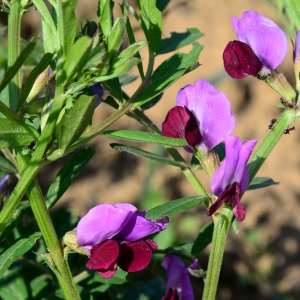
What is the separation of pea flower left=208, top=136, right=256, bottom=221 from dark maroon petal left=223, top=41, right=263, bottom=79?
0.15m

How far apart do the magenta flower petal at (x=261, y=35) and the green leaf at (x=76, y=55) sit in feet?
0.98

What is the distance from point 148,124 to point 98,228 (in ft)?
0.70

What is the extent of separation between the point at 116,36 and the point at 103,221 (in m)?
0.26

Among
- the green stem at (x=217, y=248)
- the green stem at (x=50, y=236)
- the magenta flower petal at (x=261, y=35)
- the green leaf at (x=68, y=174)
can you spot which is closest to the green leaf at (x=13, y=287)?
the green leaf at (x=68, y=174)

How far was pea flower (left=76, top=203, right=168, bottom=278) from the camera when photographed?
0.87 m

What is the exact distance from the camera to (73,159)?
1125mm

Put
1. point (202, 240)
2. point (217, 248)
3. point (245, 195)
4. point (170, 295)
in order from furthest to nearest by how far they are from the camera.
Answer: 1. point (245, 195)
2. point (202, 240)
3. point (170, 295)
4. point (217, 248)

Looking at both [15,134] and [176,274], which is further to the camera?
[176,274]

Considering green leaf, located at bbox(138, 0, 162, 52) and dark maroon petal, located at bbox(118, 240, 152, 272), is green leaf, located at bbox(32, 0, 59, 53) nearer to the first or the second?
green leaf, located at bbox(138, 0, 162, 52)

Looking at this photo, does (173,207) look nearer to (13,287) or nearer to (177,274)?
(177,274)

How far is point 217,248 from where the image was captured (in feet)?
3.00

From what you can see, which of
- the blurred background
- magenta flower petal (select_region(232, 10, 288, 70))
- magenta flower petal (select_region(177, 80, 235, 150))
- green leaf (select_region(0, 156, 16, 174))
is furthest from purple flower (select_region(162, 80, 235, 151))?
the blurred background

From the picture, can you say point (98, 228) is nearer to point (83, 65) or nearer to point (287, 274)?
point (83, 65)

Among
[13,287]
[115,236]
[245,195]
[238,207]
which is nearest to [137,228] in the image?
[115,236]
